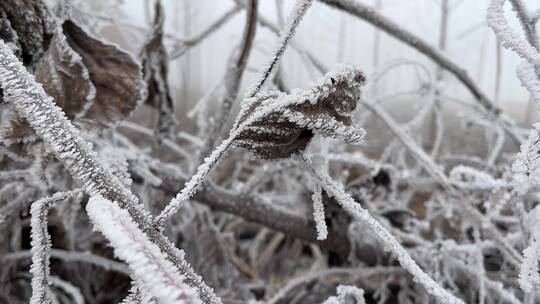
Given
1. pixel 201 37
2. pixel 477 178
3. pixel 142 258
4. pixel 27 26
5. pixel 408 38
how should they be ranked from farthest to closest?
1. pixel 201 37
2. pixel 408 38
3. pixel 477 178
4. pixel 27 26
5. pixel 142 258

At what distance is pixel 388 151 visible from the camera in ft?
2.46

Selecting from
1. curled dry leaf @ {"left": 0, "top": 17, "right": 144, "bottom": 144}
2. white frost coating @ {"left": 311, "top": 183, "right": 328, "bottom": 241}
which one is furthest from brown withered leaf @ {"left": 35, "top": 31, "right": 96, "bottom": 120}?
white frost coating @ {"left": 311, "top": 183, "right": 328, "bottom": 241}

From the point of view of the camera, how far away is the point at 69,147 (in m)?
0.21

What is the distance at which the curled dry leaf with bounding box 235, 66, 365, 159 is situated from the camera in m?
0.22

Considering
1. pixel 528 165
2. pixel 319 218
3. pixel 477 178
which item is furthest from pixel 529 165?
pixel 477 178

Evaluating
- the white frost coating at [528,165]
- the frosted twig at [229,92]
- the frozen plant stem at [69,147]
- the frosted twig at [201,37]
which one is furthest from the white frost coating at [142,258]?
the frosted twig at [201,37]

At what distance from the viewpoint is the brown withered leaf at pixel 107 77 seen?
0.39m

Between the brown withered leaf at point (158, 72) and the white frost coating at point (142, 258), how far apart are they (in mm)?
372

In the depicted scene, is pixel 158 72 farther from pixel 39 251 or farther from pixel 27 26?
pixel 39 251

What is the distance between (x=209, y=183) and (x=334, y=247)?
8.8 inches

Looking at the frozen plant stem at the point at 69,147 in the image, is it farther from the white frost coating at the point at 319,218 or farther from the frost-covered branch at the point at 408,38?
the frost-covered branch at the point at 408,38

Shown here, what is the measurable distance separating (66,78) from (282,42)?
9.2 inches

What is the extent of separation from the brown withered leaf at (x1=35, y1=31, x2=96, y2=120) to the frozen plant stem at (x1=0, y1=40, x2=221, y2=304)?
0.44ft

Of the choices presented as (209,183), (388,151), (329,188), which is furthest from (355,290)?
(388,151)
